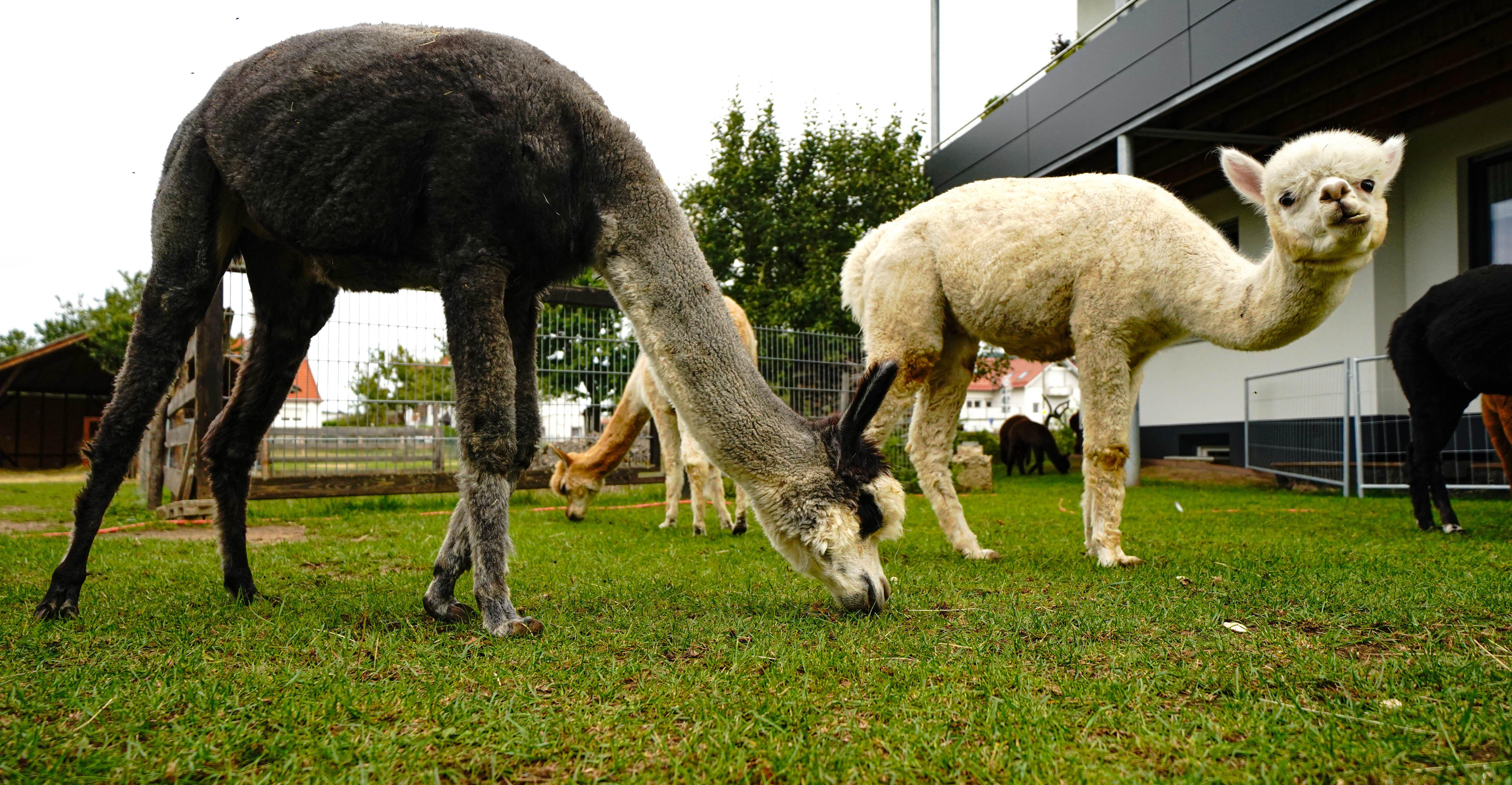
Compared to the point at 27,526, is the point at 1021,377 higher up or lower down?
higher up

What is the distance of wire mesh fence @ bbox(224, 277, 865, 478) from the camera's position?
9.02 metres

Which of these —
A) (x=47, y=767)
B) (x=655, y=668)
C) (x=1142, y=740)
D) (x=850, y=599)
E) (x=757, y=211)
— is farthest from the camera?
(x=757, y=211)

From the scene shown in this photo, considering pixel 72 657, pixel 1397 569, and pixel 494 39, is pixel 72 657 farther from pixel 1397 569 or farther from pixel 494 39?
pixel 1397 569

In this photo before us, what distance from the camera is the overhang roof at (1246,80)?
8523mm

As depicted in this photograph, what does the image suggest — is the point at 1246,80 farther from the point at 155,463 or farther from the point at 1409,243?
the point at 155,463

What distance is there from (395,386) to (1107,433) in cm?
810

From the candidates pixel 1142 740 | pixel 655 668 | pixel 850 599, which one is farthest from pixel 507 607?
pixel 1142 740

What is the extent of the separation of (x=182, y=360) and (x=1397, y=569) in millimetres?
5629

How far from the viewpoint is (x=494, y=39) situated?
308cm

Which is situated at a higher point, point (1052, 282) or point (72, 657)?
point (1052, 282)

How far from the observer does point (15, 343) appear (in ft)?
138

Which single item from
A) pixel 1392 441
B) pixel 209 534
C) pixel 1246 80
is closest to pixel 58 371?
pixel 209 534

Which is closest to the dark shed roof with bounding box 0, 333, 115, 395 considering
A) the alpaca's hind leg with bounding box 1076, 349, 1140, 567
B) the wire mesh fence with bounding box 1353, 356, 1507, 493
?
the alpaca's hind leg with bounding box 1076, 349, 1140, 567

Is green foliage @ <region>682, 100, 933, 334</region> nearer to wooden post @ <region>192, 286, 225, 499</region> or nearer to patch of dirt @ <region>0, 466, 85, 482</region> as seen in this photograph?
wooden post @ <region>192, 286, 225, 499</region>
